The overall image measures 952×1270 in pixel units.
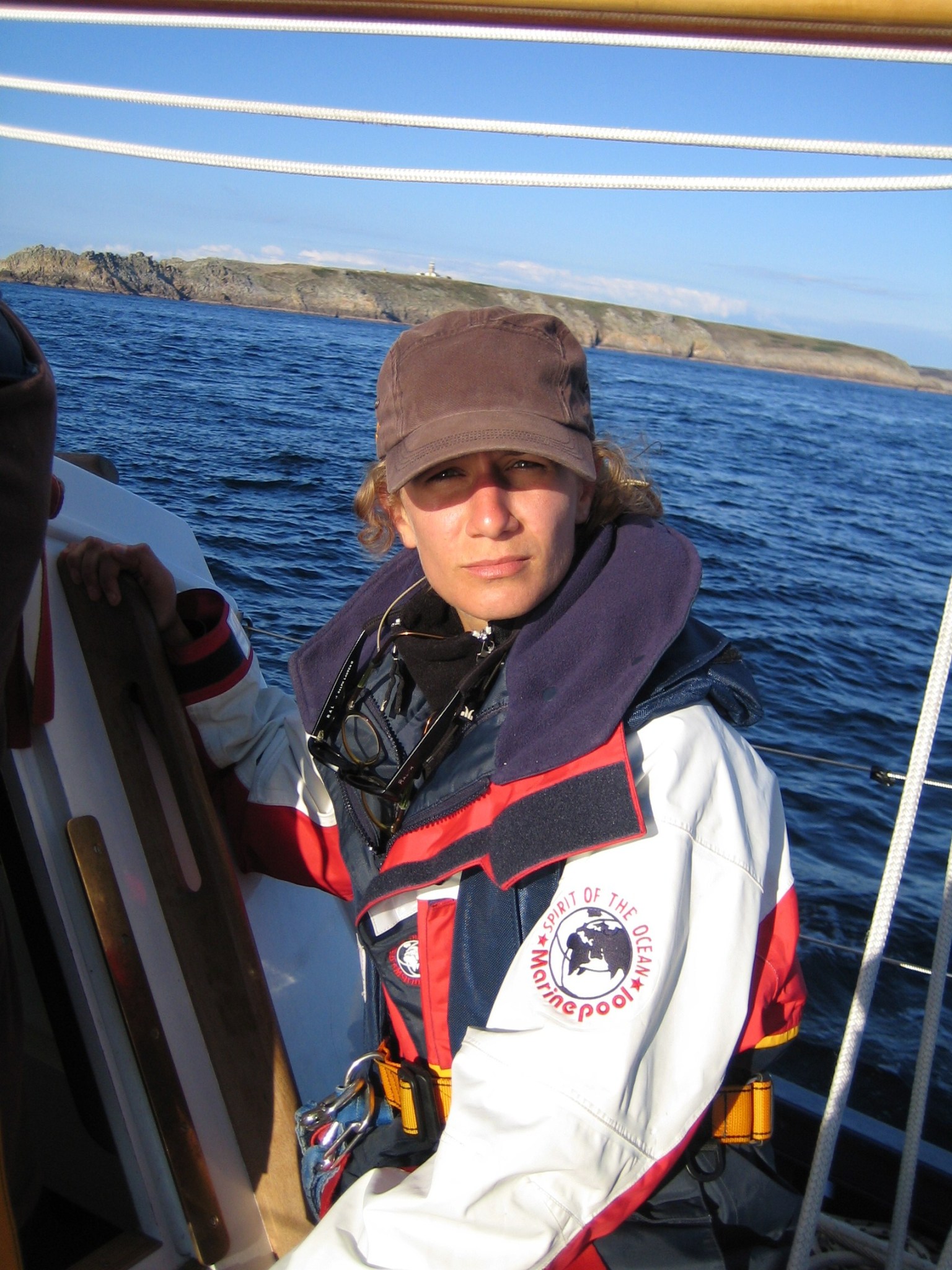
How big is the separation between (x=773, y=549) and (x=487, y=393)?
14489 mm

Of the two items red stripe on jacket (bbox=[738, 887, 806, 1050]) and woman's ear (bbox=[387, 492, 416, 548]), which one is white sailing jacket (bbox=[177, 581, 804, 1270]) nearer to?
red stripe on jacket (bbox=[738, 887, 806, 1050])

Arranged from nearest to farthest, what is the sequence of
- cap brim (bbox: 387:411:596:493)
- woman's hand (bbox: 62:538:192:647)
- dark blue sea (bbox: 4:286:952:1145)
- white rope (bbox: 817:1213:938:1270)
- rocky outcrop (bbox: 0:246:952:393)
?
1. cap brim (bbox: 387:411:596:493)
2. woman's hand (bbox: 62:538:192:647)
3. white rope (bbox: 817:1213:938:1270)
4. dark blue sea (bbox: 4:286:952:1145)
5. rocky outcrop (bbox: 0:246:952:393)

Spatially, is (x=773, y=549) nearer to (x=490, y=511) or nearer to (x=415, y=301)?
(x=490, y=511)

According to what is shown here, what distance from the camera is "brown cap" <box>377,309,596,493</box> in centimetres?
136

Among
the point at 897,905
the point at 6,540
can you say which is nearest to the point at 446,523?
the point at 6,540

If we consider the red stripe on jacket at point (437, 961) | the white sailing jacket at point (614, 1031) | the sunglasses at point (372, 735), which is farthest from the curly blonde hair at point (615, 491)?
the red stripe on jacket at point (437, 961)

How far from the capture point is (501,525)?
141 centimetres

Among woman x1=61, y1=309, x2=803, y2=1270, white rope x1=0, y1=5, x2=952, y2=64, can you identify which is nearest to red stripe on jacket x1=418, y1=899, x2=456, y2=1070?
woman x1=61, y1=309, x2=803, y2=1270

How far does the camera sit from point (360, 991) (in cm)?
207

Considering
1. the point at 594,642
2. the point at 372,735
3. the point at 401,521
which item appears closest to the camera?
the point at 594,642

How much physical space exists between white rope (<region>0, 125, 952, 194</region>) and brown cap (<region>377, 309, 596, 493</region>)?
0.85 feet

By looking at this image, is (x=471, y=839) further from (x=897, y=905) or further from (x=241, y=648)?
(x=897, y=905)

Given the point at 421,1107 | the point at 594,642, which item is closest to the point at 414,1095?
the point at 421,1107

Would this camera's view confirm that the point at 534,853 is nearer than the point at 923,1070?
Yes
